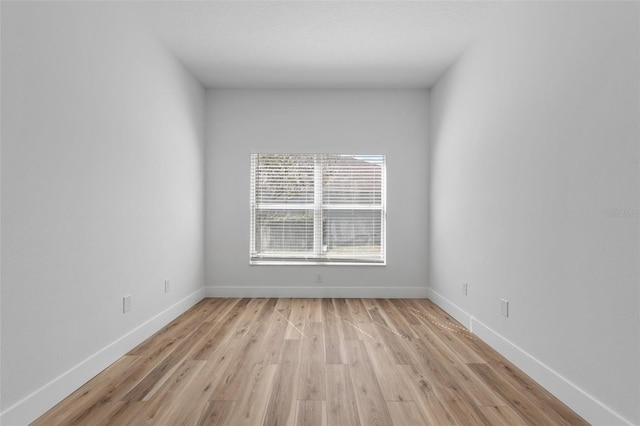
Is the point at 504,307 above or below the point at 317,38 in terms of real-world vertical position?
below

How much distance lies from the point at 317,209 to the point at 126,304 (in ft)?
8.57

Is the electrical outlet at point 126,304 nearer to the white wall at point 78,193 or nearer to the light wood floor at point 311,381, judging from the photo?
the white wall at point 78,193

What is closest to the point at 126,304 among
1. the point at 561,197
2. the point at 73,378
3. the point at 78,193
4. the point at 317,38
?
the point at 73,378

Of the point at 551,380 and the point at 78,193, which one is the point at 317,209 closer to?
the point at 78,193

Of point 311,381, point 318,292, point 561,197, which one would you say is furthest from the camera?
point 318,292

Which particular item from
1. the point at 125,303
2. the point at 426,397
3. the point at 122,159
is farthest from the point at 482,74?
the point at 125,303

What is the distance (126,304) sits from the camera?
108 inches

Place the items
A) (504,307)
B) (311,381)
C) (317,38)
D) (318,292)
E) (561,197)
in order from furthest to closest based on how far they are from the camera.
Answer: (318,292) < (317,38) < (504,307) < (311,381) < (561,197)

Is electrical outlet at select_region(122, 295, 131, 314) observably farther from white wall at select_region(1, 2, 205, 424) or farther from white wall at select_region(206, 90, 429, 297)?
white wall at select_region(206, 90, 429, 297)

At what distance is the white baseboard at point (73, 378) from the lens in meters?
1.73

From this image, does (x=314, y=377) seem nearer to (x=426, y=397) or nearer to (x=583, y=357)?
(x=426, y=397)

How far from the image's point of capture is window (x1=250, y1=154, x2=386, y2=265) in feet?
15.5

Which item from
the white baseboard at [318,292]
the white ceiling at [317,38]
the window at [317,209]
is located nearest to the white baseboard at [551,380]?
the white baseboard at [318,292]

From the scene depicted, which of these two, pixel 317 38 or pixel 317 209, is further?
pixel 317 209
